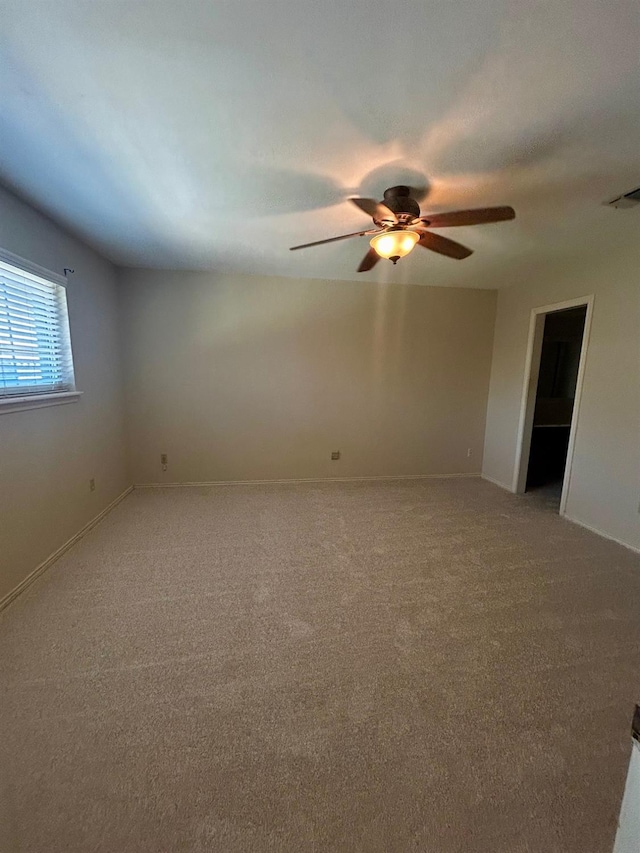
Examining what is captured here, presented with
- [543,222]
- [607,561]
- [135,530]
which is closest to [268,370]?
[135,530]

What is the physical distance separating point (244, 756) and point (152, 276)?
13.0 ft

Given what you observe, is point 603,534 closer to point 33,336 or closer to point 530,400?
point 530,400

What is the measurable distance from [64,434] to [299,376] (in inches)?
91.9

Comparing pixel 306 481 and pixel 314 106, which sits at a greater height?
pixel 314 106

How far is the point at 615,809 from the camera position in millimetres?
1066

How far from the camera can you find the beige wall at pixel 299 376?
3.74 meters

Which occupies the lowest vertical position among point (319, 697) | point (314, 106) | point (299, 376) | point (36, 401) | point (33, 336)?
point (319, 697)

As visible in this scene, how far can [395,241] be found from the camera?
197cm

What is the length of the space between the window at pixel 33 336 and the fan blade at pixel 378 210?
210 cm

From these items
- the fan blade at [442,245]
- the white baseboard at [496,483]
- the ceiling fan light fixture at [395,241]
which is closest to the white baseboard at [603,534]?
the white baseboard at [496,483]

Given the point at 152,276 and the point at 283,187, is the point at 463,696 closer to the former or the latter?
the point at 283,187

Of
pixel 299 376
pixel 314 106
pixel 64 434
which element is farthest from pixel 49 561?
pixel 314 106

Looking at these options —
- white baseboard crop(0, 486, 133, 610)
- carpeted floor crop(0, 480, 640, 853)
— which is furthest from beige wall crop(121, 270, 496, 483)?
carpeted floor crop(0, 480, 640, 853)

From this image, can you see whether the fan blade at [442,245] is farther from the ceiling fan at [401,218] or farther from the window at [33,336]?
the window at [33,336]
